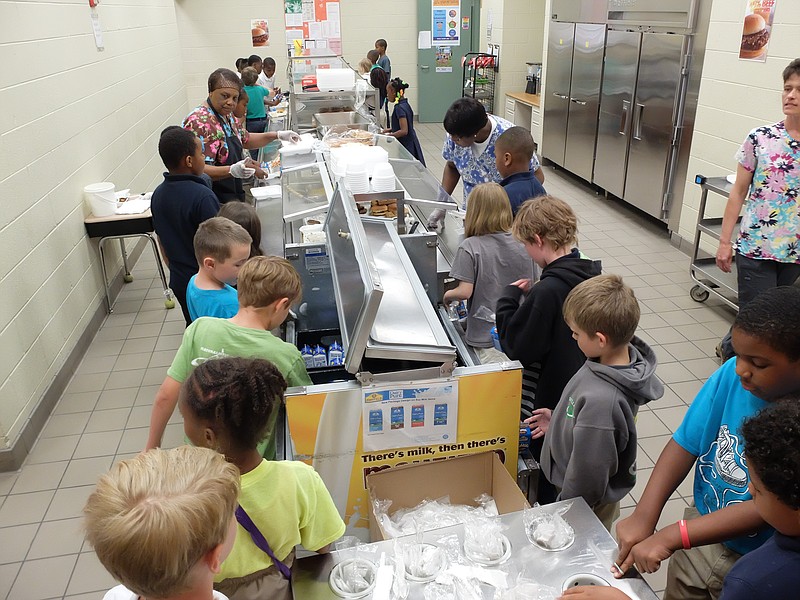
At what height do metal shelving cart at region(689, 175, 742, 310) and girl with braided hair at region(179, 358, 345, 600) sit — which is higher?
girl with braided hair at region(179, 358, 345, 600)

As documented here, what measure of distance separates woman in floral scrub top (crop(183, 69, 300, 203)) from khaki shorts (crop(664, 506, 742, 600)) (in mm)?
3511

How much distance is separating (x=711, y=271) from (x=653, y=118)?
2067mm

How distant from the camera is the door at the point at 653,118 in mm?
5531

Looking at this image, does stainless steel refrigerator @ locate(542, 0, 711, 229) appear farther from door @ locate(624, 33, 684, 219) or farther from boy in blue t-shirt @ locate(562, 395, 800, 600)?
boy in blue t-shirt @ locate(562, 395, 800, 600)

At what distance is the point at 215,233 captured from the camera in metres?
2.41

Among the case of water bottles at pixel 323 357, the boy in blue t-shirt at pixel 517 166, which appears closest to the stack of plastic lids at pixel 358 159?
the boy in blue t-shirt at pixel 517 166

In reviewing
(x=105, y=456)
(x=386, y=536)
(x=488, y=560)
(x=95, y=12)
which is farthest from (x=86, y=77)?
(x=488, y=560)

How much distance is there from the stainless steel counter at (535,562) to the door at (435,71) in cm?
1091

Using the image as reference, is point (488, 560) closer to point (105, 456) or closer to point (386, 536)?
point (386, 536)

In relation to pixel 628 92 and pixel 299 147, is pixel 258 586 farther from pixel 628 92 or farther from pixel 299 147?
pixel 628 92

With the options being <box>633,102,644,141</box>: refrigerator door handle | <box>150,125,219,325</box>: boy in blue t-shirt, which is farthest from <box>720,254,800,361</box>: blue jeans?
<box>633,102,644,141</box>: refrigerator door handle

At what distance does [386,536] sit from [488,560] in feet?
1.70

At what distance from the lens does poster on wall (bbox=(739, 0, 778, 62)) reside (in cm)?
435

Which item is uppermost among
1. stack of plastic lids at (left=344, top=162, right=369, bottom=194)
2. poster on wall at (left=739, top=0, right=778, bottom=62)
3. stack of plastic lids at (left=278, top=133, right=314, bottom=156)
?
poster on wall at (left=739, top=0, right=778, bottom=62)
